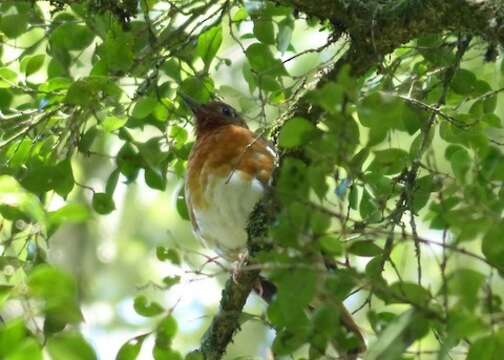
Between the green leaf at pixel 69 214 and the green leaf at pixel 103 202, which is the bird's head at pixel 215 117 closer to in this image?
the green leaf at pixel 103 202

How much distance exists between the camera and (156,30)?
190 inches

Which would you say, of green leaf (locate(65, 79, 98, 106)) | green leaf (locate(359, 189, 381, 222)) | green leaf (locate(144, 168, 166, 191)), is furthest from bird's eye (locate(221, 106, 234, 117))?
green leaf (locate(65, 79, 98, 106))

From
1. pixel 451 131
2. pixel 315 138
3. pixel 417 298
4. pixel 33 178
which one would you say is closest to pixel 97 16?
pixel 33 178

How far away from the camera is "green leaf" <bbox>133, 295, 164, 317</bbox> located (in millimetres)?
3105

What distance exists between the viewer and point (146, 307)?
3131mm

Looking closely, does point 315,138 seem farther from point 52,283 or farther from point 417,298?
point 52,283

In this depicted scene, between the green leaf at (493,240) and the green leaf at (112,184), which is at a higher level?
the green leaf at (112,184)

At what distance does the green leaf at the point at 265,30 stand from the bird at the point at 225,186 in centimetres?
45

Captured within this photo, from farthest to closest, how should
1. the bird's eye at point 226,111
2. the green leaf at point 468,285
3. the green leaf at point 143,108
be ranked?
1. the bird's eye at point 226,111
2. the green leaf at point 143,108
3. the green leaf at point 468,285

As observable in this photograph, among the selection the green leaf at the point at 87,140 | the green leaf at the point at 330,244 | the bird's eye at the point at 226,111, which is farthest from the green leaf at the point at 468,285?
the bird's eye at the point at 226,111

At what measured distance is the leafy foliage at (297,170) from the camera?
254 cm

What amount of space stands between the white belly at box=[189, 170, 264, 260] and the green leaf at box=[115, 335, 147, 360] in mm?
1902

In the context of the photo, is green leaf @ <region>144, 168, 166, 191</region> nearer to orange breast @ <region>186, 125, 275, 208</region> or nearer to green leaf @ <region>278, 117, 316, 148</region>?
orange breast @ <region>186, 125, 275, 208</region>

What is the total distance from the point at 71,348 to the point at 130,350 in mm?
804
